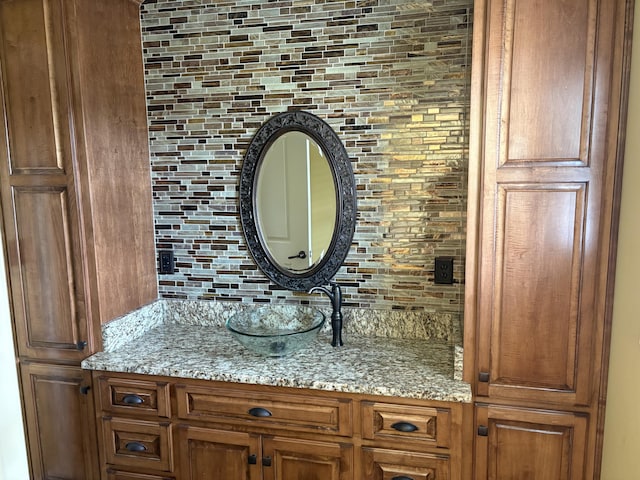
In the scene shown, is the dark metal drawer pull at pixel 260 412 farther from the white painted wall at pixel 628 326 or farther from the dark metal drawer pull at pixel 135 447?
the white painted wall at pixel 628 326

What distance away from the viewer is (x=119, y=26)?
2.24 m

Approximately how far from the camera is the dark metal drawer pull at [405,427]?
5.73 ft

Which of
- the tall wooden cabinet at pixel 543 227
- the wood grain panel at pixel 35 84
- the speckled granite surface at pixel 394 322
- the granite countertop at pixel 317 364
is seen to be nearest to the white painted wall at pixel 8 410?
the granite countertop at pixel 317 364

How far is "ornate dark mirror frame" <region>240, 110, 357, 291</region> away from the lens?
86.9 inches

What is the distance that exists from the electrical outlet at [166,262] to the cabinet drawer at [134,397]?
667 millimetres

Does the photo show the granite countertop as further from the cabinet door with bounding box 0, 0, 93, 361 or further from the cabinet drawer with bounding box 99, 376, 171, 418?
the cabinet door with bounding box 0, 0, 93, 361

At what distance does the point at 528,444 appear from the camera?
1.69 meters

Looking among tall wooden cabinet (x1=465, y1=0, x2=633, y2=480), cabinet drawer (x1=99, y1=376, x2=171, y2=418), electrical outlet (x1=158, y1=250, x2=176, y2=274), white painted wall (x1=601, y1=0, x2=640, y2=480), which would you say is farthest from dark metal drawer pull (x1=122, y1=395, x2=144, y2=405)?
white painted wall (x1=601, y1=0, x2=640, y2=480)

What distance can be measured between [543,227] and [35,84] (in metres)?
2.18

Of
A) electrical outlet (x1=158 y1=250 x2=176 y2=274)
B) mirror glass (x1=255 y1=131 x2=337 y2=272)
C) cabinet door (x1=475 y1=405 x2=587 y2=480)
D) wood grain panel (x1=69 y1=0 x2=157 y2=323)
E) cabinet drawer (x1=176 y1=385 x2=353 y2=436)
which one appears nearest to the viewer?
cabinet door (x1=475 y1=405 x2=587 y2=480)

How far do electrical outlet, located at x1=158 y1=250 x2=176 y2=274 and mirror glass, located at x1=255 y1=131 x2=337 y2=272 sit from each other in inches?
21.8

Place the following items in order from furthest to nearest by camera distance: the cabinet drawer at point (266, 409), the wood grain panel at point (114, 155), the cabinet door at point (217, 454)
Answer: the wood grain panel at point (114, 155)
the cabinet door at point (217, 454)
the cabinet drawer at point (266, 409)

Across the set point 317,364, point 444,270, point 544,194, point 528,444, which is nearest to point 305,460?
point 317,364

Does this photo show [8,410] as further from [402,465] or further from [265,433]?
[402,465]
